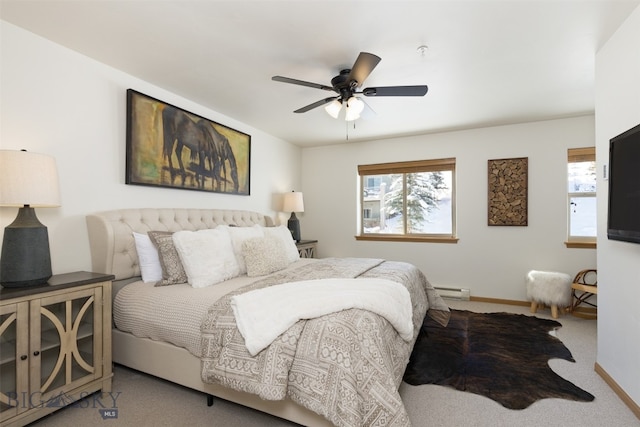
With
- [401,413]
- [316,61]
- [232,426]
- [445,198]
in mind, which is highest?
[316,61]

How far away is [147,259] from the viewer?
7.97 feet

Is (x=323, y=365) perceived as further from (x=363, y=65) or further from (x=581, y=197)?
(x=581, y=197)

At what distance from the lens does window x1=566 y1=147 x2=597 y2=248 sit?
381 cm

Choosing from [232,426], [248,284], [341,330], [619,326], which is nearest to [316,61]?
[248,284]

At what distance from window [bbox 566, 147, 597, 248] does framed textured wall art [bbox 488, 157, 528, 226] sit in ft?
1.74

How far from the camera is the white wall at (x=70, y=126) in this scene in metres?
1.99

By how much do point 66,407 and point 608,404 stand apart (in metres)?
3.46

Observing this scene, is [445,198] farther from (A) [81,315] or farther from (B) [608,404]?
(A) [81,315]

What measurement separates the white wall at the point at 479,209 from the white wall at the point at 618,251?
5.72 feet

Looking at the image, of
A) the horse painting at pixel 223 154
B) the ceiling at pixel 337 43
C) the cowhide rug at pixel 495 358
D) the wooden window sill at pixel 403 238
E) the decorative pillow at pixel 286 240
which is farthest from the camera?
the wooden window sill at pixel 403 238

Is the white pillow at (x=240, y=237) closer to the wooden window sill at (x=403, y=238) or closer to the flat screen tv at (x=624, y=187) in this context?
the wooden window sill at (x=403, y=238)

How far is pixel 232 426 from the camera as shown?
1734mm

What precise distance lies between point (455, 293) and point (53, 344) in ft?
14.4

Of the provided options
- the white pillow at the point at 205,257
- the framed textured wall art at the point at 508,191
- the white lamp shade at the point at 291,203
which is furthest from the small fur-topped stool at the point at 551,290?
the white pillow at the point at 205,257
